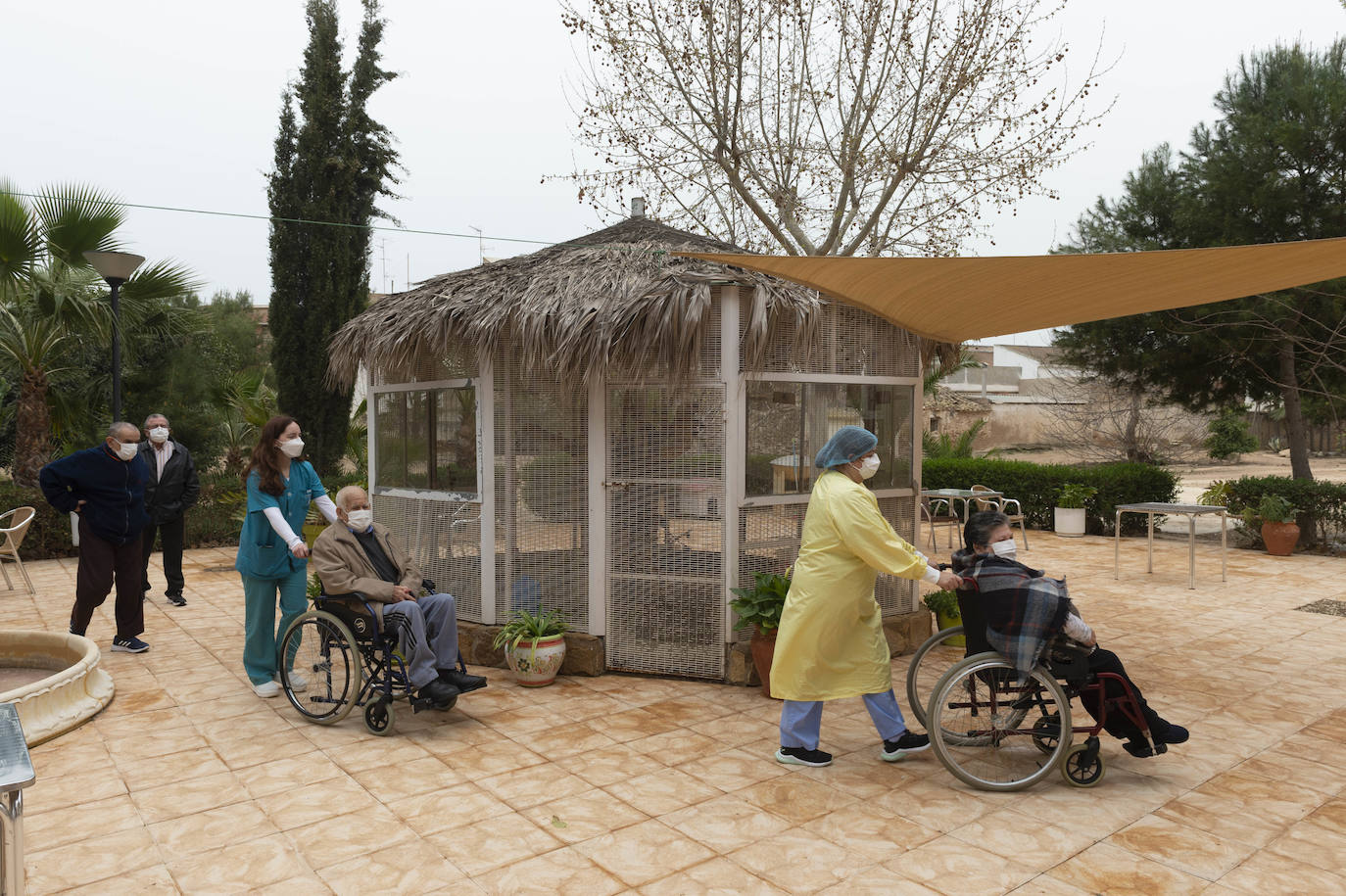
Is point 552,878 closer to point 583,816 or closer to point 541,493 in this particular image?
point 583,816

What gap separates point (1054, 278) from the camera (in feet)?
13.7

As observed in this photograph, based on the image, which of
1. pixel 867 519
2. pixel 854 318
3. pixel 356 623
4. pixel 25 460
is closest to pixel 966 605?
pixel 867 519

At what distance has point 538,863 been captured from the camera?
297 centimetres

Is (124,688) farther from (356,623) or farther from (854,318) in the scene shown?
(854,318)

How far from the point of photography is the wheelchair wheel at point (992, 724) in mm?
3535

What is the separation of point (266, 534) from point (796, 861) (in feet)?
10.7

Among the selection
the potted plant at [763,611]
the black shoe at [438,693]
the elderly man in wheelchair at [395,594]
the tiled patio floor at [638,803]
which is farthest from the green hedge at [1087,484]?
the black shoe at [438,693]

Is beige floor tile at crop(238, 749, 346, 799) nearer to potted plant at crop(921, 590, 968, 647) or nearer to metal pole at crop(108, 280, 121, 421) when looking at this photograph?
potted plant at crop(921, 590, 968, 647)

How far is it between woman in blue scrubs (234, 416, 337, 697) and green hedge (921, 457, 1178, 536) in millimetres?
10462

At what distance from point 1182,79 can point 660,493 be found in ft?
31.7

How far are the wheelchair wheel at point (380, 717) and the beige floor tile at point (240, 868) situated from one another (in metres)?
1.09

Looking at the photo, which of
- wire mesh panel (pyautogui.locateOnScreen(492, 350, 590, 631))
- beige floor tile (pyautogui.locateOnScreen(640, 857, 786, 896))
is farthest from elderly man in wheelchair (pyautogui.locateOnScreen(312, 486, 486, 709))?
beige floor tile (pyautogui.locateOnScreen(640, 857, 786, 896))

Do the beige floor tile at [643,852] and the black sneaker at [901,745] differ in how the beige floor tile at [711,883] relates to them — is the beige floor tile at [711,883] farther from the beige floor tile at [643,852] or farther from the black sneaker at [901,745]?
the black sneaker at [901,745]

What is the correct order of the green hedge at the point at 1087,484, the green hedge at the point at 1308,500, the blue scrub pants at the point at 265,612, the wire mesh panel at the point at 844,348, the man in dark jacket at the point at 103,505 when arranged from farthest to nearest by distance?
1. the green hedge at the point at 1087,484
2. the green hedge at the point at 1308,500
3. the man in dark jacket at the point at 103,505
4. the wire mesh panel at the point at 844,348
5. the blue scrub pants at the point at 265,612
